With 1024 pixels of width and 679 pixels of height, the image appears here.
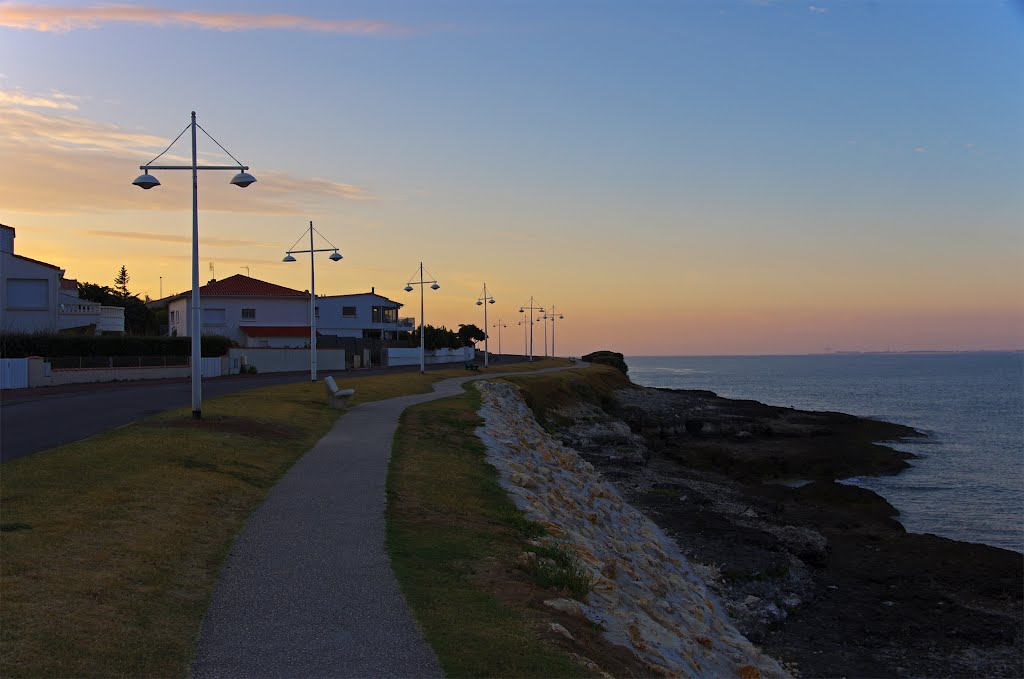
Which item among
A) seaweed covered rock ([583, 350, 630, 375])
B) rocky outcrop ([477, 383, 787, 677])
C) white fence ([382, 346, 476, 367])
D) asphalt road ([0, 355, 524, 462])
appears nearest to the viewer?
rocky outcrop ([477, 383, 787, 677])

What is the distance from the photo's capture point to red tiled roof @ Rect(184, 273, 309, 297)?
8144 centimetres

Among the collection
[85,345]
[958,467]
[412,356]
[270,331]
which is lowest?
[958,467]

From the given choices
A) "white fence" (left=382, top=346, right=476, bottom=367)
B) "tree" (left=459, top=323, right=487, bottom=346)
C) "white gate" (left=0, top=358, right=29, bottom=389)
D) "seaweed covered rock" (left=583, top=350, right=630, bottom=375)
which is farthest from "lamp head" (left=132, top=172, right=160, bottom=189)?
"tree" (left=459, top=323, right=487, bottom=346)

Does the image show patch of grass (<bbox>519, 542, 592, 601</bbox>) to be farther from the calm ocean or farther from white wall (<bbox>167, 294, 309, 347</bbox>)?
white wall (<bbox>167, 294, 309, 347</bbox>)

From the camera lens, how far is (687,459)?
41.7 m

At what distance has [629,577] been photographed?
15250mm

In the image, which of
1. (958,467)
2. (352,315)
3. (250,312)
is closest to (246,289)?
(250,312)

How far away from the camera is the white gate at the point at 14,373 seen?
3853cm

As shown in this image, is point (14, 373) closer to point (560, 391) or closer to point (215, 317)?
point (560, 391)

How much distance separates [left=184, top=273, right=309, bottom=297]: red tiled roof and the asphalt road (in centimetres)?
3945

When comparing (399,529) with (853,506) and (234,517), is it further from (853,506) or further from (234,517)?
(853,506)

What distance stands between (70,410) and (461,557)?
20757mm

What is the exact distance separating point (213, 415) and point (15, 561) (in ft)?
49.0

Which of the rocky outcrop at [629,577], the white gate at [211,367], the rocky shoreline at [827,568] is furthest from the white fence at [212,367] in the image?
the rocky outcrop at [629,577]
